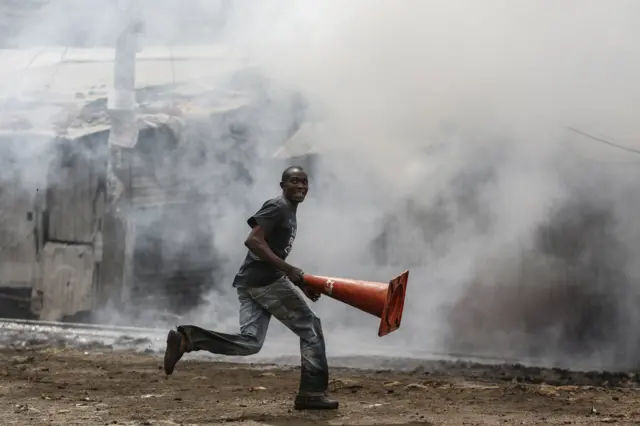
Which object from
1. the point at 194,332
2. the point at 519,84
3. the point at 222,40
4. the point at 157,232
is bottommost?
the point at 194,332

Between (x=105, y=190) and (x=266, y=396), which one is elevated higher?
(x=105, y=190)

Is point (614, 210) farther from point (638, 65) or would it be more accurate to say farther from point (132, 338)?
point (132, 338)

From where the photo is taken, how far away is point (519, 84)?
25.5ft

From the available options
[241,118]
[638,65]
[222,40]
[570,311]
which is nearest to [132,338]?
[241,118]

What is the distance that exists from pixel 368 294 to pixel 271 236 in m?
0.60

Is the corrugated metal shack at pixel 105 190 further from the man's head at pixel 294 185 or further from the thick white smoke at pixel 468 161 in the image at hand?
the man's head at pixel 294 185

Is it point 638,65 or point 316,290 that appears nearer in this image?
point 316,290

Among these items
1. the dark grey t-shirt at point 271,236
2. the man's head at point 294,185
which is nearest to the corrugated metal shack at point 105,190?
the dark grey t-shirt at point 271,236

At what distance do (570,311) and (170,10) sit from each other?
4.95m

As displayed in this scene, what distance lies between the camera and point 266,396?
18.1 ft

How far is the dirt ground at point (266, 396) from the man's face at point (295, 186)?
44.6 inches

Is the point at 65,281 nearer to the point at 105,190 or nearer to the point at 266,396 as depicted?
the point at 105,190

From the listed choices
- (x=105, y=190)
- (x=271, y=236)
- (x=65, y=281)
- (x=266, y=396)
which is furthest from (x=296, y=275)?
(x=65, y=281)

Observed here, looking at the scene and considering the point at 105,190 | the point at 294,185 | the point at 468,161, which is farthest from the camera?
the point at 105,190
